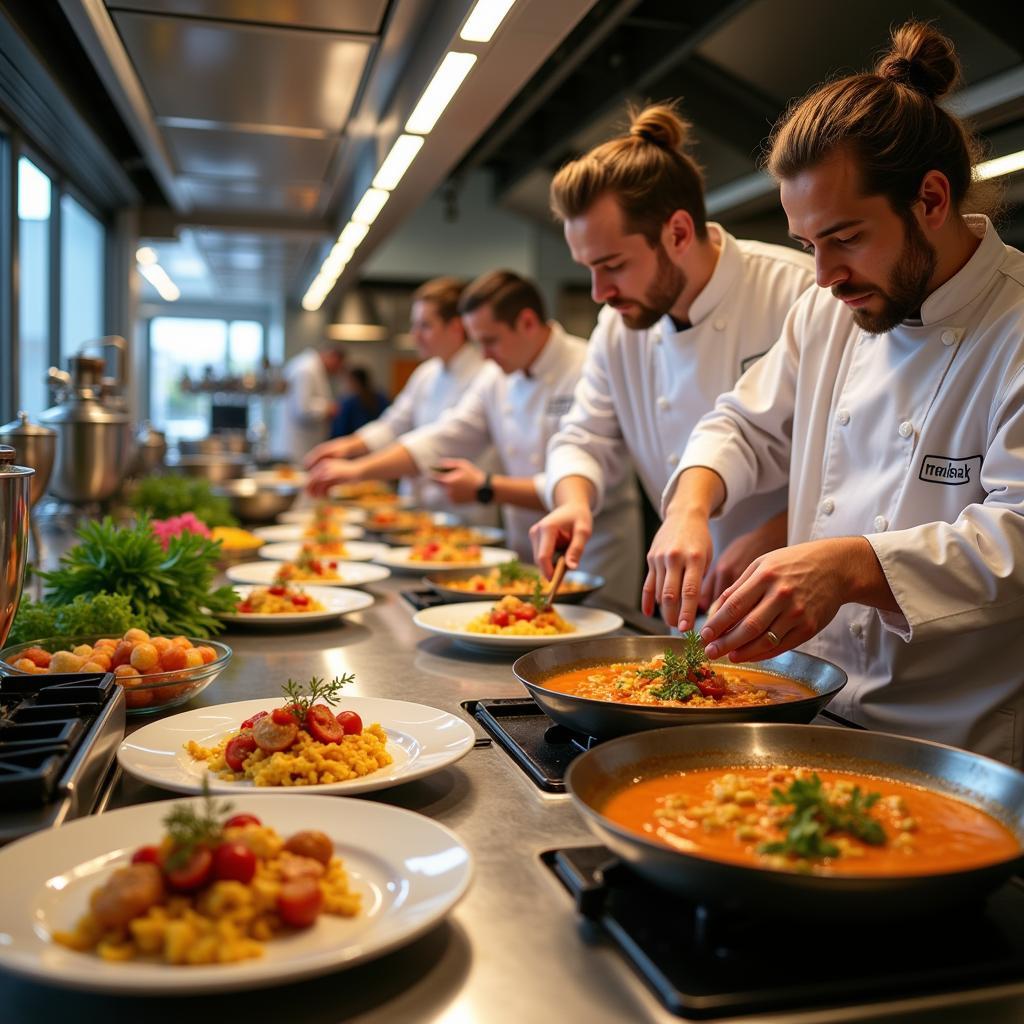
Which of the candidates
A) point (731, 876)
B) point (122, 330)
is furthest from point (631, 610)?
point (122, 330)

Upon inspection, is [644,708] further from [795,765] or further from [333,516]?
[333,516]

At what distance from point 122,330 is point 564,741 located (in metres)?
5.48

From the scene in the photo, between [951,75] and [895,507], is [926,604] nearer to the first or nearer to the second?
[895,507]

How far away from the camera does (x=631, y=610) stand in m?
2.55

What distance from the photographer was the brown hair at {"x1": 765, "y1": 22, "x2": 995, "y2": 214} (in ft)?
5.24

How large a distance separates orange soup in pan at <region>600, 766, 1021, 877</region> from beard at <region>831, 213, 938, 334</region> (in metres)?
0.88

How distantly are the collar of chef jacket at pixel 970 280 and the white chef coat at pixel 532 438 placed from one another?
1.71 meters

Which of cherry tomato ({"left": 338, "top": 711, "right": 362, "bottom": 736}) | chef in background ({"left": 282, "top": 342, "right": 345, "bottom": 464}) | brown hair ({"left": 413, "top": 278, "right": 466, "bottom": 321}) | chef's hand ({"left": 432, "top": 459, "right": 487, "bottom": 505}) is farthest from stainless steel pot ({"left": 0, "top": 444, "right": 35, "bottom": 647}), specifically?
chef in background ({"left": 282, "top": 342, "right": 345, "bottom": 464})

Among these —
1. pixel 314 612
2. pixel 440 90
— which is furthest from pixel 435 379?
pixel 314 612

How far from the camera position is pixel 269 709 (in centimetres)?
148

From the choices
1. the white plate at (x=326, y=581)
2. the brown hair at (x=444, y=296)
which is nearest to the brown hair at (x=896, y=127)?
the white plate at (x=326, y=581)

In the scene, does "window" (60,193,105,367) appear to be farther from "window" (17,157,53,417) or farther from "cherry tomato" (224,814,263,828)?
"cherry tomato" (224,814,263,828)

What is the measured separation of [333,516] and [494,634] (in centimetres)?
243

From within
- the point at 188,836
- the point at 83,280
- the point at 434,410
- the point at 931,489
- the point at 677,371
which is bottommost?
the point at 188,836
